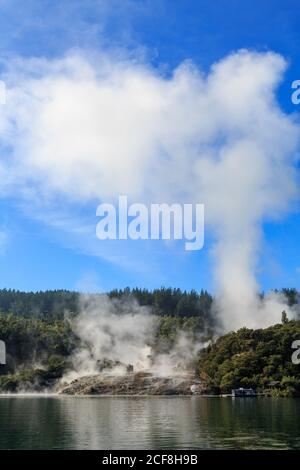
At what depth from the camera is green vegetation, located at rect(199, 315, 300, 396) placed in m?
151

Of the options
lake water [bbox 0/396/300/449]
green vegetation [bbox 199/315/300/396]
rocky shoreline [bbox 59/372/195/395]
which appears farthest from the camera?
rocky shoreline [bbox 59/372/195/395]

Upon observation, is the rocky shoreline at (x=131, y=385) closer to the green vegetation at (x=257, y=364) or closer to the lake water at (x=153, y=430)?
the green vegetation at (x=257, y=364)

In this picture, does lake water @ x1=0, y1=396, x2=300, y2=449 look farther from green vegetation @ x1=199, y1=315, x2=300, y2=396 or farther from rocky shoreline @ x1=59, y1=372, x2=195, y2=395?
rocky shoreline @ x1=59, y1=372, x2=195, y2=395

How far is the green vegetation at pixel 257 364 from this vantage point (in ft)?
496

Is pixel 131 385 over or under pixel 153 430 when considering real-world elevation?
over

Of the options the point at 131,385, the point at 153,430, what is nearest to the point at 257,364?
the point at 131,385

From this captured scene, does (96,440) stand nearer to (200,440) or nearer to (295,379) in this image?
(200,440)

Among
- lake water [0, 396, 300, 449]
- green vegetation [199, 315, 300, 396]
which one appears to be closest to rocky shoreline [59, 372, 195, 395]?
green vegetation [199, 315, 300, 396]

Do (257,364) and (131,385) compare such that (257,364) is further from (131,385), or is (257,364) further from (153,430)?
(153,430)

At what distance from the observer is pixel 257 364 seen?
15650 centimetres

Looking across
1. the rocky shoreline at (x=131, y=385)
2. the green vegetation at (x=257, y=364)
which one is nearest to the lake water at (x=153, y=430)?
the green vegetation at (x=257, y=364)
